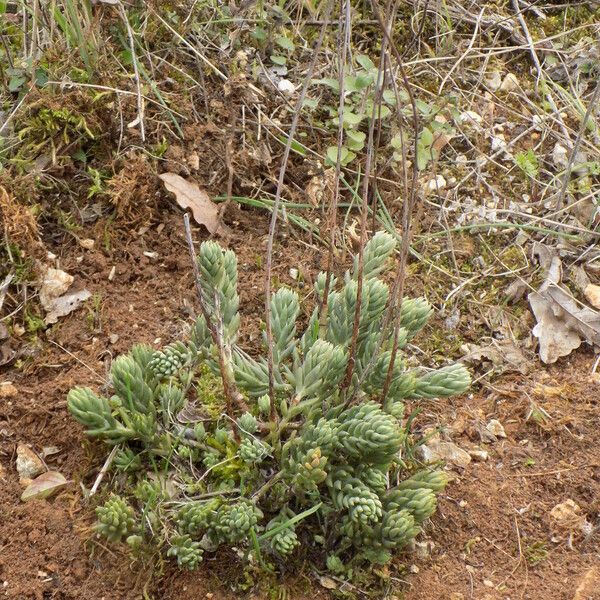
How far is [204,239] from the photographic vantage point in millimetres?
3254

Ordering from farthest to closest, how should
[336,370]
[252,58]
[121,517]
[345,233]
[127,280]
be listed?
[252,58], [345,233], [127,280], [336,370], [121,517]

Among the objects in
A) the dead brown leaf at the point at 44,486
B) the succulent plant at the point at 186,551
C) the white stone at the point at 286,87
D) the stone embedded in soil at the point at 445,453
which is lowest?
the stone embedded in soil at the point at 445,453

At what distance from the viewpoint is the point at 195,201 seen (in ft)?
10.6

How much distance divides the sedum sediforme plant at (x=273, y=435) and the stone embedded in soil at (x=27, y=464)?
230 millimetres

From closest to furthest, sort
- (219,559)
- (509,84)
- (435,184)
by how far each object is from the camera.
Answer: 1. (219,559)
2. (435,184)
3. (509,84)

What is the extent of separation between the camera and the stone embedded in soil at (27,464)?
101 inches

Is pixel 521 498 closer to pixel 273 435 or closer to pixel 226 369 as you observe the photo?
pixel 273 435

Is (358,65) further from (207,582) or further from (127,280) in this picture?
(207,582)

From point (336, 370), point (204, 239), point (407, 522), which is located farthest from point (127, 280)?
point (407, 522)

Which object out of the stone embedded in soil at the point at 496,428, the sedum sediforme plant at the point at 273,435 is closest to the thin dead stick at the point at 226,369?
the sedum sediforme plant at the point at 273,435

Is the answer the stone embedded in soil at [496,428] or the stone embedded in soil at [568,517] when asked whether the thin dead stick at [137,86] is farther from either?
the stone embedded in soil at [568,517]

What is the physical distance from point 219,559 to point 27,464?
0.72 metres

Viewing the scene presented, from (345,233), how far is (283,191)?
33cm

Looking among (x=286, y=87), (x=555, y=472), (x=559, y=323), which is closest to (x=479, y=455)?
(x=555, y=472)
